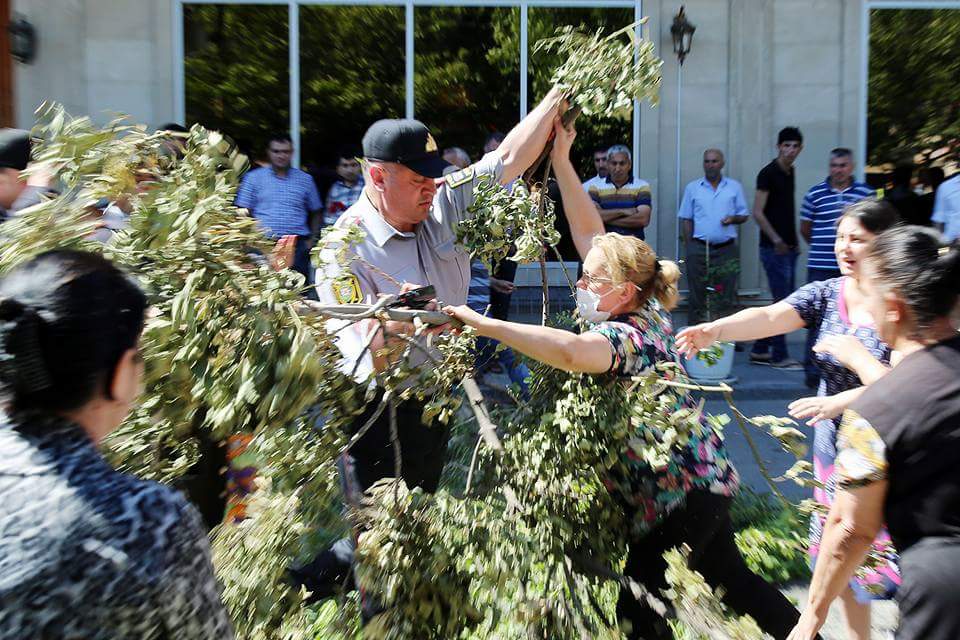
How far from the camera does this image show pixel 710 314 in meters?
8.39

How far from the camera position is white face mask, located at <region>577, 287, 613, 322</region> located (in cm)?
303

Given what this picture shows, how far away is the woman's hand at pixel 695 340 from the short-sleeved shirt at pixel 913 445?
1.12 metres

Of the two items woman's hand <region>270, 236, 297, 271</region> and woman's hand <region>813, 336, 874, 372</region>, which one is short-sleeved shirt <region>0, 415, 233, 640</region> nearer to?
woman's hand <region>270, 236, 297, 271</region>

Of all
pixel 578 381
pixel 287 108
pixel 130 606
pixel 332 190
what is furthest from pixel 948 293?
pixel 287 108

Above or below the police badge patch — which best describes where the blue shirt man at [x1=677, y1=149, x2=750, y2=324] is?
above

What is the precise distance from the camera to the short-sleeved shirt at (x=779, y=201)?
28.8 feet

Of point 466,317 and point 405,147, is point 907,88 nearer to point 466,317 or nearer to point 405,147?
point 405,147

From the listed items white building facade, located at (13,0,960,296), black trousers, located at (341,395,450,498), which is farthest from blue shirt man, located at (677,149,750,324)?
black trousers, located at (341,395,450,498)

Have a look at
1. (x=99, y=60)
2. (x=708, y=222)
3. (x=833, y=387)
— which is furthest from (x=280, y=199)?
(x=833, y=387)

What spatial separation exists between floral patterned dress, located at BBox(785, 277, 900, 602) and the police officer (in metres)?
1.26

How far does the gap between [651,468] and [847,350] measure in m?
0.82

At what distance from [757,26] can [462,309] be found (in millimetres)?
7951

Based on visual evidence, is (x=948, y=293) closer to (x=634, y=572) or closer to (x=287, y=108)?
(x=634, y=572)

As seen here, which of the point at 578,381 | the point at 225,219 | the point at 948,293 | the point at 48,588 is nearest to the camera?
the point at 48,588
